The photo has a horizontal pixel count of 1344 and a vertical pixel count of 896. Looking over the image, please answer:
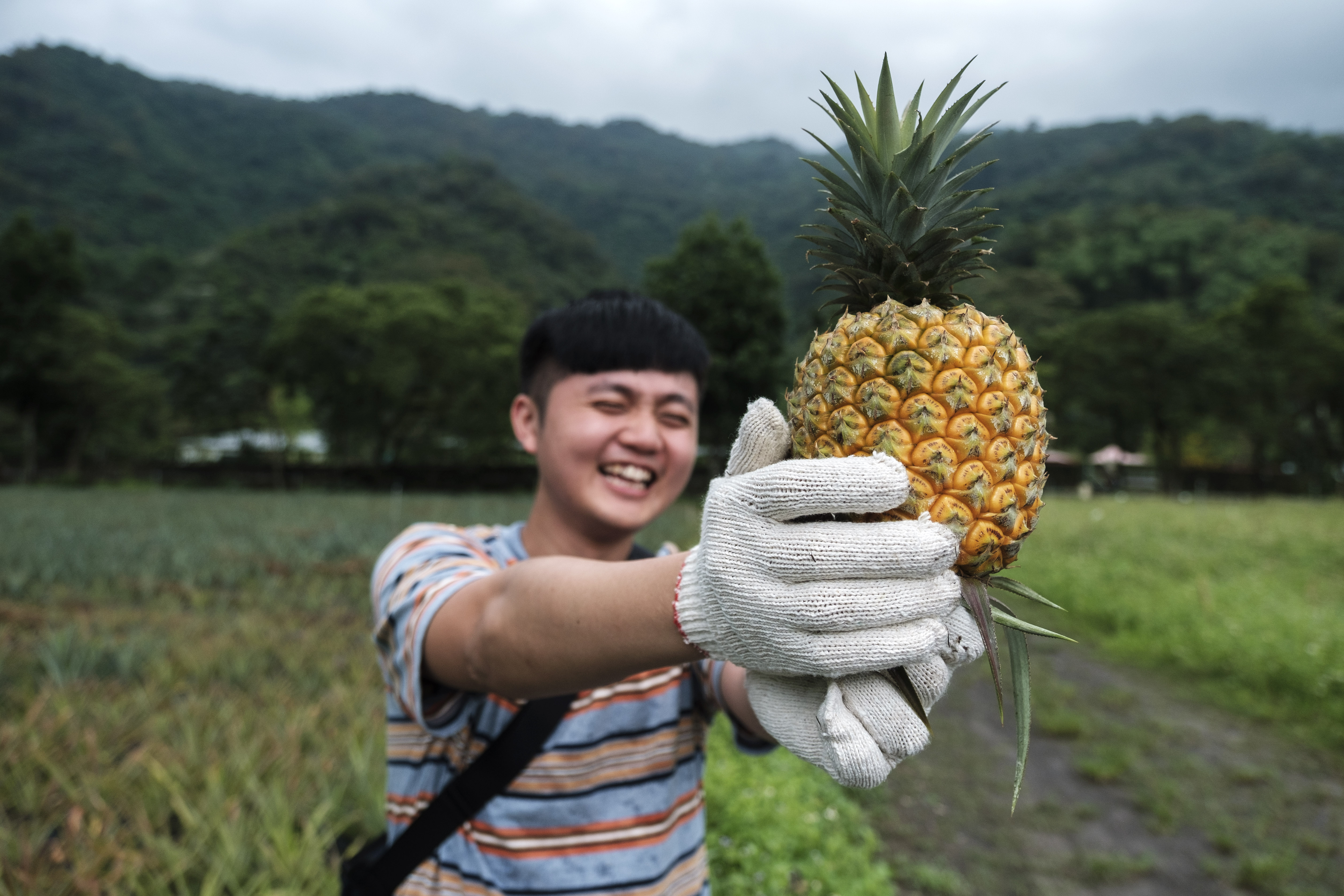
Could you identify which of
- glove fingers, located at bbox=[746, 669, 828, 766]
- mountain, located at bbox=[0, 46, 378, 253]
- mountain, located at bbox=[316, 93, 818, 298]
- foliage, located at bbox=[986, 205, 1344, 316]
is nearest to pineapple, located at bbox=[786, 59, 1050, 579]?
glove fingers, located at bbox=[746, 669, 828, 766]

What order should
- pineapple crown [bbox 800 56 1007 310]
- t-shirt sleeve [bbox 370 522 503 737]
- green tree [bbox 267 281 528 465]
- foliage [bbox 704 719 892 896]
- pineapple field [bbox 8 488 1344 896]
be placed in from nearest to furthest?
pineapple crown [bbox 800 56 1007 310] → t-shirt sleeve [bbox 370 522 503 737] → pineapple field [bbox 8 488 1344 896] → foliage [bbox 704 719 892 896] → green tree [bbox 267 281 528 465]

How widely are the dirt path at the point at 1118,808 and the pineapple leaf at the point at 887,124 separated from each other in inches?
164

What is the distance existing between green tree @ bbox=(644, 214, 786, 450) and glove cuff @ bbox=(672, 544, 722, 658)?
61.0 ft

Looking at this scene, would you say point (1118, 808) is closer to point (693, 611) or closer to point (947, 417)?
point (947, 417)

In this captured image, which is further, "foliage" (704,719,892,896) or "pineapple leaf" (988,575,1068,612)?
"foliage" (704,719,892,896)

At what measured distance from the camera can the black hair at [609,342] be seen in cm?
212

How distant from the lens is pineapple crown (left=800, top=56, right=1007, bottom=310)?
4.87 ft

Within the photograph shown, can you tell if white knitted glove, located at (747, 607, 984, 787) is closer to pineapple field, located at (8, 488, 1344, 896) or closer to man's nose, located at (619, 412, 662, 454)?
man's nose, located at (619, 412, 662, 454)

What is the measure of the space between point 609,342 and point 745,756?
397cm

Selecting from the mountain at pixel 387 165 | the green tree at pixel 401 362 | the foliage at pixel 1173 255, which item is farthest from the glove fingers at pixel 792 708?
the foliage at pixel 1173 255

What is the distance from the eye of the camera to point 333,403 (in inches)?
1603

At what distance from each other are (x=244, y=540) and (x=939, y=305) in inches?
501

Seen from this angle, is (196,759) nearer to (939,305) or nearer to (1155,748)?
(939,305)

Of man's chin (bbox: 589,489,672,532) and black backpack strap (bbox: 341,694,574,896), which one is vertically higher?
man's chin (bbox: 589,489,672,532)
